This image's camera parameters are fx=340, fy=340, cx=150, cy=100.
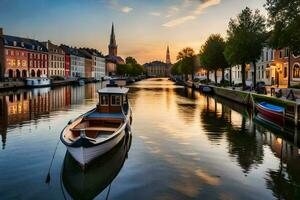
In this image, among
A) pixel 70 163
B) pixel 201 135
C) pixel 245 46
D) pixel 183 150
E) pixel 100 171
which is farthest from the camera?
pixel 245 46

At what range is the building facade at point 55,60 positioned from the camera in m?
134

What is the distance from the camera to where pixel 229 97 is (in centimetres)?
6103

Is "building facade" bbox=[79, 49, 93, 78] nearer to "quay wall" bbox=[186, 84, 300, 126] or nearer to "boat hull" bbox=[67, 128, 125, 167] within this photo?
"quay wall" bbox=[186, 84, 300, 126]

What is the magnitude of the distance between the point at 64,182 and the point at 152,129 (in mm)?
15345

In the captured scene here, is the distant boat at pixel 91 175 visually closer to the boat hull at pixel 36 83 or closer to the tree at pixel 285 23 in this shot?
the tree at pixel 285 23

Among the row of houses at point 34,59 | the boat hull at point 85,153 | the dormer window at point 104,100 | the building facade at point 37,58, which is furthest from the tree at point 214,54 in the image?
the boat hull at point 85,153

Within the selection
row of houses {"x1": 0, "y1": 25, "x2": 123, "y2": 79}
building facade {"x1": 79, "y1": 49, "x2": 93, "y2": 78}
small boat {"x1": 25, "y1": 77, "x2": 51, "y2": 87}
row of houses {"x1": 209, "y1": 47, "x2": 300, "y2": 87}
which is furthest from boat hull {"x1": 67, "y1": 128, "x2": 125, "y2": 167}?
building facade {"x1": 79, "y1": 49, "x2": 93, "y2": 78}

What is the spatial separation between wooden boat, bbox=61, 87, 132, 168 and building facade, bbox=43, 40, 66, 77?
10827cm

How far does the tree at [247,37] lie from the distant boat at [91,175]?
42.9 metres

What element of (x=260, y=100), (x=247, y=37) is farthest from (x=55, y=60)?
(x=260, y=100)

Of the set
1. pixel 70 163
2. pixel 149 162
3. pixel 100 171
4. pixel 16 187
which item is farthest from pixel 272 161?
pixel 16 187

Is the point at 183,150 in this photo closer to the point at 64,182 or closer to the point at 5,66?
the point at 64,182

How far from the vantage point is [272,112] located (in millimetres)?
33562

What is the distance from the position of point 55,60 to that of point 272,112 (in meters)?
118
